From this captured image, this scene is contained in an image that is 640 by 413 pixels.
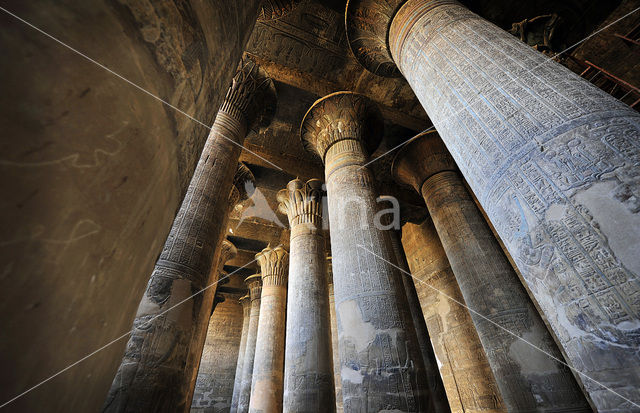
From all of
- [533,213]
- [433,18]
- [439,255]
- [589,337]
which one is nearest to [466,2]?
[433,18]

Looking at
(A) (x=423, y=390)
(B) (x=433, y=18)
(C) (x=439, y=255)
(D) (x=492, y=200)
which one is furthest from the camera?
(C) (x=439, y=255)

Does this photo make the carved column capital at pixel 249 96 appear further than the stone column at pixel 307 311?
Yes

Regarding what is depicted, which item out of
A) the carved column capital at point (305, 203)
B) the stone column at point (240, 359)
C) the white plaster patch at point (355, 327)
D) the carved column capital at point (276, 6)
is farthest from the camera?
the stone column at point (240, 359)

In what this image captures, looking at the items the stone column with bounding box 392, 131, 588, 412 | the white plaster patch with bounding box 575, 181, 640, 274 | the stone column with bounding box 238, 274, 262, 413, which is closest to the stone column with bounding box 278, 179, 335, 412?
the stone column with bounding box 392, 131, 588, 412

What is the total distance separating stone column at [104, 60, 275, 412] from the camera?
84.7 inches

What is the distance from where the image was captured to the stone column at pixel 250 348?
7.99 meters

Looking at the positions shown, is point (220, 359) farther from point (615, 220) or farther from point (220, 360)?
point (615, 220)

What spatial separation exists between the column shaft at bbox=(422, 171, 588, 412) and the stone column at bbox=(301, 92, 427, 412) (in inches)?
57.2

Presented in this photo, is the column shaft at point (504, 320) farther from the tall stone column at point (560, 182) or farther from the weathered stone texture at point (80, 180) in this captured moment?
the weathered stone texture at point (80, 180)

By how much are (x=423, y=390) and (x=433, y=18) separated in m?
3.39

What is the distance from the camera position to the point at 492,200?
5.49 feet

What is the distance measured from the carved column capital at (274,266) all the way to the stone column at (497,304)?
4118 mm

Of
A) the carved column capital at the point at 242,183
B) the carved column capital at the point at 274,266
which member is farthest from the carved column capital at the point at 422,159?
the carved column capital at the point at 274,266

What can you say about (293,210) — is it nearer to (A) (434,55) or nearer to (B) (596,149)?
(A) (434,55)
